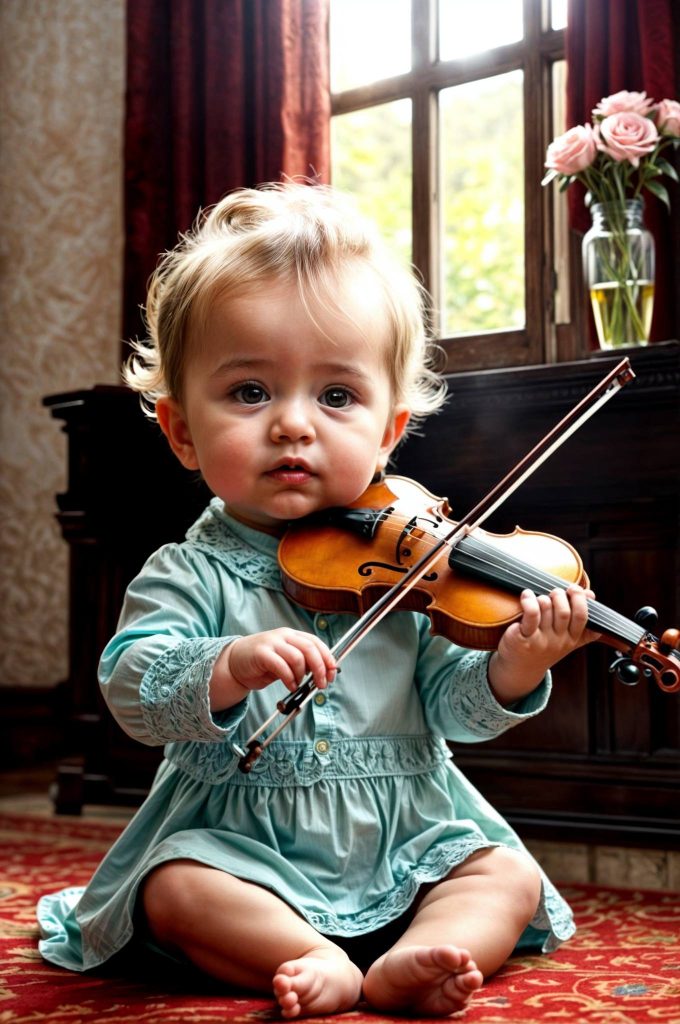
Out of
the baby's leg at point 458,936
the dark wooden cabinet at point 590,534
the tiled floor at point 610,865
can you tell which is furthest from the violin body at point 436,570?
the tiled floor at point 610,865

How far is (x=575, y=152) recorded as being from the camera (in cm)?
181

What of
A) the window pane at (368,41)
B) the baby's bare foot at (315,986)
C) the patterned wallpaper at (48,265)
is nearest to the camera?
the baby's bare foot at (315,986)

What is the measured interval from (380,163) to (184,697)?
7.54 ft

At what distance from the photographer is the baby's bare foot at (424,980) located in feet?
3.00

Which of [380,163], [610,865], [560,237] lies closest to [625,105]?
[560,237]

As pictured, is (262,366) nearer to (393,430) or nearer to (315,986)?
(393,430)

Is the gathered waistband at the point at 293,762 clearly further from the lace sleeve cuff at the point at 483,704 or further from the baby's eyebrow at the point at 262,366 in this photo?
the baby's eyebrow at the point at 262,366

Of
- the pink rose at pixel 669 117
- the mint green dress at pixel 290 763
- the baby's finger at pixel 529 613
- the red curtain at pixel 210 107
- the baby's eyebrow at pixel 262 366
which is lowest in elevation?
the mint green dress at pixel 290 763

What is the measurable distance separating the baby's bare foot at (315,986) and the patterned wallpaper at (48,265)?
2.26 m

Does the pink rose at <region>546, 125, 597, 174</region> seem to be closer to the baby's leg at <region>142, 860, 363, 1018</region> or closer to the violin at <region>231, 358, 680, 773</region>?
the violin at <region>231, 358, 680, 773</region>

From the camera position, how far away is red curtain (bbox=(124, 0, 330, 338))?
2.50 metres

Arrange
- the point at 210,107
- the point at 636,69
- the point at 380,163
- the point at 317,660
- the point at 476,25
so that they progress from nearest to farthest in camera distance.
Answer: the point at 317,660 < the point at 636,69 < the point at 476,25 < the point at 210,107 < the point at 380,163

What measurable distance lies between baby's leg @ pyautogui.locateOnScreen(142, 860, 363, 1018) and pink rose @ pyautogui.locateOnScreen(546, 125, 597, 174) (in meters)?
1.25

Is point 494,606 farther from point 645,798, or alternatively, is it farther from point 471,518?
point 645,798
